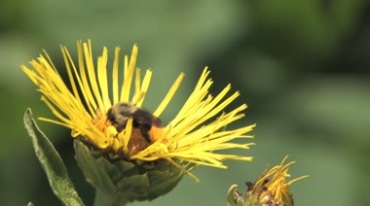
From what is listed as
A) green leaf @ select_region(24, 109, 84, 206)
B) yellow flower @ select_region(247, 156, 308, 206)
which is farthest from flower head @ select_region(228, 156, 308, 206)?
green leaf @ select_region(24, 109, 84, 206)

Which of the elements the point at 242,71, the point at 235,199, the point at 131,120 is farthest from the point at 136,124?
the point at 242,71

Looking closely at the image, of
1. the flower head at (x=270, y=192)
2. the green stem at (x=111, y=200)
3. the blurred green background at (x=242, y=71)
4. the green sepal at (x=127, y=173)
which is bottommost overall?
the green stem at (x=111, y=200)

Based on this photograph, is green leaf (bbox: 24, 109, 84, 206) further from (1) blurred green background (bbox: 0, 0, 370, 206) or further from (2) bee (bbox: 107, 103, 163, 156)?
(1) blurred green background (bbox: 0, 0, 370, 206)

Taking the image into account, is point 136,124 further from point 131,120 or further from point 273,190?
point 273,190

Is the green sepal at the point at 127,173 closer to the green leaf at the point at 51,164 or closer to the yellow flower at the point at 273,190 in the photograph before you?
the green leaf at the point at 51,164

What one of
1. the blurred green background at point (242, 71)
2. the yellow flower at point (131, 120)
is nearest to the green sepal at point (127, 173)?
the yellow flower at point (131, 120)
